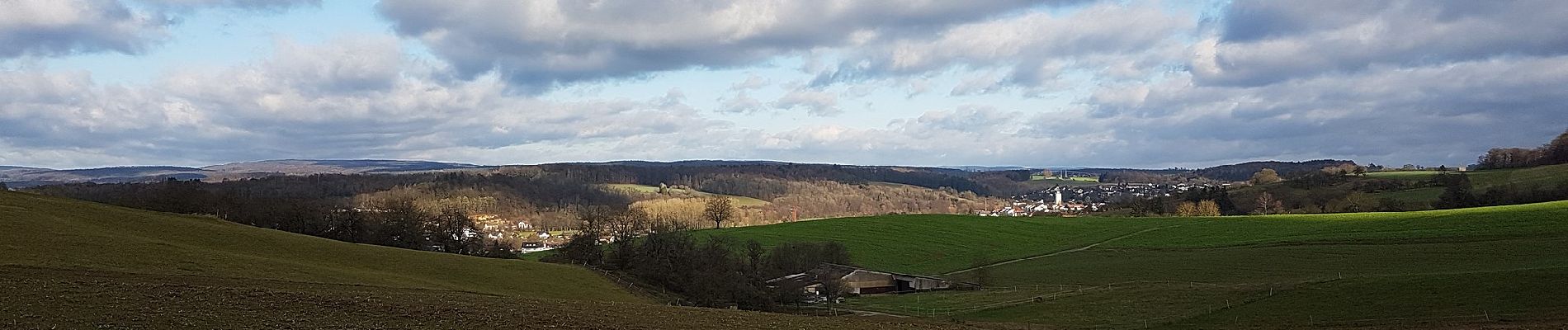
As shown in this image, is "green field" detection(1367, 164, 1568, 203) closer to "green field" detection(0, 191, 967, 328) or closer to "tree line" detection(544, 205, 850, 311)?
"tree line" detection(544, 205, 850, 311)

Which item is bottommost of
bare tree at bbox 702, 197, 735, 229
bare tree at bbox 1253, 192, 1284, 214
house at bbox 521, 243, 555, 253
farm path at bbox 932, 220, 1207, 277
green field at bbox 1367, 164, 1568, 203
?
house at bbox 521, 243, 555, 253

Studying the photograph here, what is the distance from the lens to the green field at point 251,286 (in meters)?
24.6

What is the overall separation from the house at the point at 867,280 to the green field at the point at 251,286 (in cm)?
2545

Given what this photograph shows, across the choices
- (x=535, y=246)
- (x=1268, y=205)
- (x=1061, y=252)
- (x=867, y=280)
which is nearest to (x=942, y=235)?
(x=1061, y=252)

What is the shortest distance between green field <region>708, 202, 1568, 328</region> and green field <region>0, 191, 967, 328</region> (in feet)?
45.4

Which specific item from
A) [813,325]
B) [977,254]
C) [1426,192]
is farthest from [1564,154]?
[813,325]

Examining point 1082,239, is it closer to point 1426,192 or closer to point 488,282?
point 1426,192

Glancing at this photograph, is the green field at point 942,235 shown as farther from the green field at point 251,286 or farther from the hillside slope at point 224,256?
the green field at point 251,286

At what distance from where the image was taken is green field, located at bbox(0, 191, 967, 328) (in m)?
24.6

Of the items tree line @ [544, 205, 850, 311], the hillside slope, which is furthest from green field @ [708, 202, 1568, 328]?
the hillside slope

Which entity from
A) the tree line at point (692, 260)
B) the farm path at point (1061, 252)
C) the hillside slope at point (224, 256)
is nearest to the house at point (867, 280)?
the tree line at point (692, 260)

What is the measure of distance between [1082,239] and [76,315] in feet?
315

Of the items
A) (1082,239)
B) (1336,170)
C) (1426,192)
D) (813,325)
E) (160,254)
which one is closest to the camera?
(813,325)

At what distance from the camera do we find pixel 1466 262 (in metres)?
49.4
